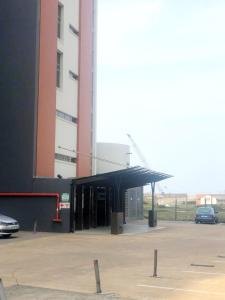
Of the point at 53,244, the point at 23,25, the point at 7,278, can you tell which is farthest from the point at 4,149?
the point at 7,278

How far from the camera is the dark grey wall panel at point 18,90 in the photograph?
104 ft

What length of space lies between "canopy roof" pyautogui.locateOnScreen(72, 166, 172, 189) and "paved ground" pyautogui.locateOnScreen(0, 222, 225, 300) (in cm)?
557

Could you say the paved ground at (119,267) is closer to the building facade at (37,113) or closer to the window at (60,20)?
the building facade at (37,113)

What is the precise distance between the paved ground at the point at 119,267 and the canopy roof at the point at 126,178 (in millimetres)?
5574

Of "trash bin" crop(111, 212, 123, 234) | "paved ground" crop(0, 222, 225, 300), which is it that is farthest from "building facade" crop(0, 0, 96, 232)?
"paved ground" crop(0, 222, 225, 300)

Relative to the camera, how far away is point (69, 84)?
3625 centimetres

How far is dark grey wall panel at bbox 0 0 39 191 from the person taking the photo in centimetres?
3169

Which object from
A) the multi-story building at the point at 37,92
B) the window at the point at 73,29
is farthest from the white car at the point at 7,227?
the window at the point at 73,29

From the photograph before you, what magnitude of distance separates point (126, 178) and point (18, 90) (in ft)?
28.5

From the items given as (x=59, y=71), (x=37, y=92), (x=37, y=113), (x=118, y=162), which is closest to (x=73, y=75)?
(x=59, y=71)

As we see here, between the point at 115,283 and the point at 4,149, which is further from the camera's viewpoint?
the point at 4,149

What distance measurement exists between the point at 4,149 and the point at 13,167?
48.6 inches

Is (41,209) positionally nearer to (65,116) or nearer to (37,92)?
(37,92)

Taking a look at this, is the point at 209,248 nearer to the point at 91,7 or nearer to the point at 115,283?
the point at 115,283
